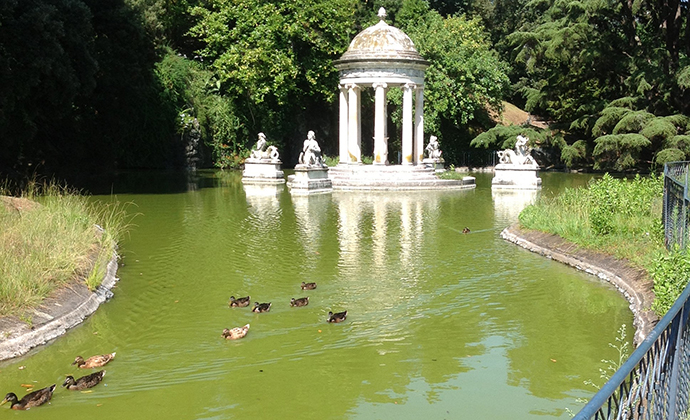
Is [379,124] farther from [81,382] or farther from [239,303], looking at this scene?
[81,382]

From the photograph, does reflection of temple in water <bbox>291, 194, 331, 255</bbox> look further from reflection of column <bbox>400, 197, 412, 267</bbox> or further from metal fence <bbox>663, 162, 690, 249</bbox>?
metal fence <bbox>663, 162, 690, 249</bbox>

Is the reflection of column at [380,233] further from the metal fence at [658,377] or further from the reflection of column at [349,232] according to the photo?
the metal fence at [658,377]

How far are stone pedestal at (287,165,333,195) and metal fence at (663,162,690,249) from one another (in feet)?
53.6

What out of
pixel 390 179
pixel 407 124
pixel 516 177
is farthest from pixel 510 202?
pixel 407 124

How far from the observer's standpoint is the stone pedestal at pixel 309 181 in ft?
88.9

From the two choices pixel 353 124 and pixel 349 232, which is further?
pixel 353 124

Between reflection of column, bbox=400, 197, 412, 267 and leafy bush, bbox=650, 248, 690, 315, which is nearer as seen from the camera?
leafy bush, bbox=650, 248, 690, 315

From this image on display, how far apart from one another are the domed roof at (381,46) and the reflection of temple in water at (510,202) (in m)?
7.46

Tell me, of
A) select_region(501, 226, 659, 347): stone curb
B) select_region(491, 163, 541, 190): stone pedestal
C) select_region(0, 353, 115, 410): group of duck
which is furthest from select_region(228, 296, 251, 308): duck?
select_region(491, 163, 541, 190): stone pedestal

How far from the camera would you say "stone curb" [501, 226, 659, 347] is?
866 cm

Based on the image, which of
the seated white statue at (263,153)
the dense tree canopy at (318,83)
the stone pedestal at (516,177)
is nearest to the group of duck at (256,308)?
the dense tree canopy at (318,83)

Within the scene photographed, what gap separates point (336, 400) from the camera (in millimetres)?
6988

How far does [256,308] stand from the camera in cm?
983

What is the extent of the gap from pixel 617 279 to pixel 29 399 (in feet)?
28.6
